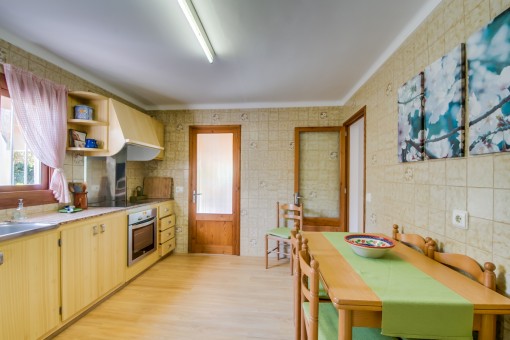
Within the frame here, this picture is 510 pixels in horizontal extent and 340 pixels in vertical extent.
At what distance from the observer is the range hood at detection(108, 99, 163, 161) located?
251cm

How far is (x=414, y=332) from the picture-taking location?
87cm

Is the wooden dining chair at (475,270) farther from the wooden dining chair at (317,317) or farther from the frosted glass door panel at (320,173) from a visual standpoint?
the frosted glass door panel at (320,173)

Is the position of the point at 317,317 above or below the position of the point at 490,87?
below

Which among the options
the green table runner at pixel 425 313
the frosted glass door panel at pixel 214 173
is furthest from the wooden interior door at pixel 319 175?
the green table runner at pixel 425 313

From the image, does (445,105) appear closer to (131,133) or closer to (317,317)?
(317,317)

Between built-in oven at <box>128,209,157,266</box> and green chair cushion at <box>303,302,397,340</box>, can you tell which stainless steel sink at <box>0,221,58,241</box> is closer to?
built-in oven at <box>128,209,157,266</box>

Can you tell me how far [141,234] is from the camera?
9.02 ft

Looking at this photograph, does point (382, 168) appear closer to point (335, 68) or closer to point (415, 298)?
point (335, 68)

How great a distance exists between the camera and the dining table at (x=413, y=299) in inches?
34.1

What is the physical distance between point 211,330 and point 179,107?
3.16m

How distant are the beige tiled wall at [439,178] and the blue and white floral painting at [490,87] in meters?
0.06

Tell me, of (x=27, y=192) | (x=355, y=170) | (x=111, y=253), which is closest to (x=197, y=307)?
(x=111, y=253)

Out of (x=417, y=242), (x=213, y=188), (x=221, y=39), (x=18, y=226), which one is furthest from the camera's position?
(x=213, y=188)

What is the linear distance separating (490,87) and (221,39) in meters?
1.76
